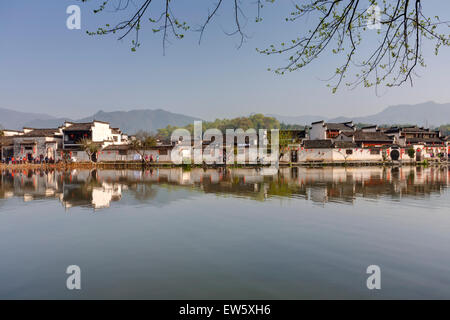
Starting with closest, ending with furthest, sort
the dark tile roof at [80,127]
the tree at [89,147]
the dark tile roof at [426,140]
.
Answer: the tree at [89,147], the dark tile roof at [80,127], the dark tile roof at [426,140]

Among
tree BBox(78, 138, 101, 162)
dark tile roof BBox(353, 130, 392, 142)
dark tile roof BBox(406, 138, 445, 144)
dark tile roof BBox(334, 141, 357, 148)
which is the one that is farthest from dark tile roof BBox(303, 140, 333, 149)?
tree BBox(78, 138, 101, 162)

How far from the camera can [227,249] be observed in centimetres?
726

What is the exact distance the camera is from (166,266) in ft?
20.5

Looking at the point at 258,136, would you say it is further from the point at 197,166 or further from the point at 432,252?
the point at 432,252

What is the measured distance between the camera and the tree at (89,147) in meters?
48.3

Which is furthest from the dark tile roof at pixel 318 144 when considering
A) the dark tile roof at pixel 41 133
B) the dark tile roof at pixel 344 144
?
the dark tile roof at pixel 41 133

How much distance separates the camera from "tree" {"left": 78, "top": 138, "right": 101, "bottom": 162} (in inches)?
1902

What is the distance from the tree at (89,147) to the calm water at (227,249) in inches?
1461

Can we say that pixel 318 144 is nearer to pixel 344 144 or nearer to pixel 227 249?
pixel 344 144

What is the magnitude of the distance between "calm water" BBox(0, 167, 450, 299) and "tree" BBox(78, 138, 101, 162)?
3711 centimetres

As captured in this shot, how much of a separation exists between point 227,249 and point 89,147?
46.7m

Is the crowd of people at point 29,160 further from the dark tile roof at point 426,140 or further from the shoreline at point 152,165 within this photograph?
the dark tile roof at point 426,140

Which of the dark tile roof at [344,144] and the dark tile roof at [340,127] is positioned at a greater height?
the dark tile roof at [340,127]
